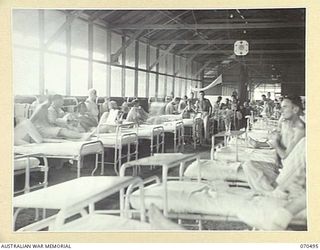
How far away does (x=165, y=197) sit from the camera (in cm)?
111

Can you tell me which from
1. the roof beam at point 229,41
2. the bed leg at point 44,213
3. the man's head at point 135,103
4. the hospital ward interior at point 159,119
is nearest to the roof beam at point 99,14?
the hospital ward interior at point 159,119

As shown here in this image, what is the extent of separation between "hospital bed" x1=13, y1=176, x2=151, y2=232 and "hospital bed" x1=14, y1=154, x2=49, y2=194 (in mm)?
32

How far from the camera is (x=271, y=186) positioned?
1.13 m

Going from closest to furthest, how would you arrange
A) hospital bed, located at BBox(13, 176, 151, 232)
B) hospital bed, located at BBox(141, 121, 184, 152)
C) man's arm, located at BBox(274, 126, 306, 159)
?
hospital bed, located at BBox(13, 176, 151, 232)
man's arm, located at BBox(274, 126, 306, 159)
hospital bed, located at BBox(141, 121, 184, 152)

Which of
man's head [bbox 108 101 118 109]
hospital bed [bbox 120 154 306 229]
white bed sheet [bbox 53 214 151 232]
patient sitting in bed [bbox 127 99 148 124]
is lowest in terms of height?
white bed sheet [bbox 53 214 151 232]

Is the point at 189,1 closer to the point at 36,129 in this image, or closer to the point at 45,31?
the point at 45,31

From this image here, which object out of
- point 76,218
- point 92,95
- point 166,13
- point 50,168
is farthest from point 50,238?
point 166,13

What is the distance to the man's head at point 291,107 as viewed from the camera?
3.78ft

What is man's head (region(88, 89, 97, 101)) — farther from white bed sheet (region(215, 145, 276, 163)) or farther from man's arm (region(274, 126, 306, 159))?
man's arm (region(274, 126, 306, 159))

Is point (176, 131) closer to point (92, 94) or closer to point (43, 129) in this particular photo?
point (92, 94)

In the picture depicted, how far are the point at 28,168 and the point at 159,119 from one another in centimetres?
38

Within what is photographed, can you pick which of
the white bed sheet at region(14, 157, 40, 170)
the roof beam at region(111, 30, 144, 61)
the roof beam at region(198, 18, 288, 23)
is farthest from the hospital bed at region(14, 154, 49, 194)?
the roof beam at region(198, 18, 288, 23)

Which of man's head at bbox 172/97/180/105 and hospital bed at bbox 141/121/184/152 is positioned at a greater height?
man's head at bbox 172/97/180/105

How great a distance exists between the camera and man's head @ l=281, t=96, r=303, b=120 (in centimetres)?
115
